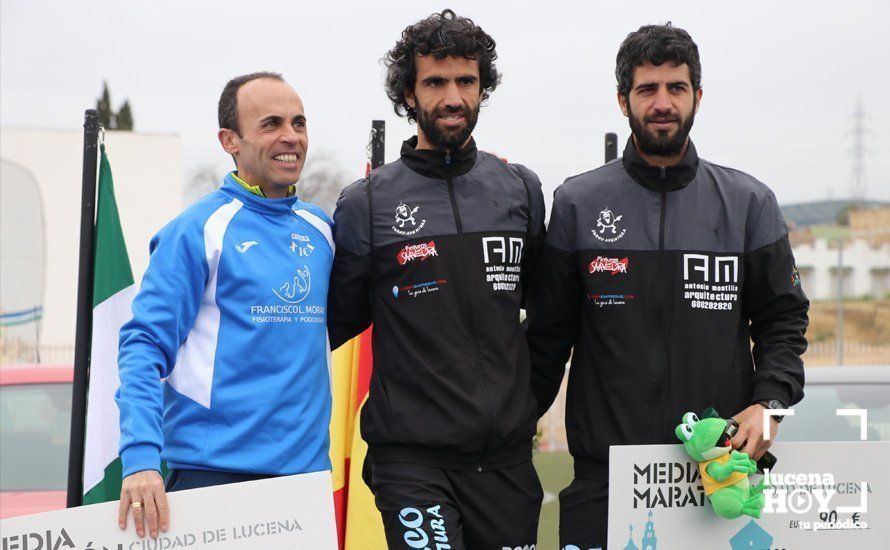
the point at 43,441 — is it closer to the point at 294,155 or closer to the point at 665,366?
the point at 294,155

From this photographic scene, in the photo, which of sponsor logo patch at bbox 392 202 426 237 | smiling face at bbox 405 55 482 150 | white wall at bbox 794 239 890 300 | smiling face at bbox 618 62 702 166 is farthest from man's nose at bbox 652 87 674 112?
white wall at bbox 794 239 890 300

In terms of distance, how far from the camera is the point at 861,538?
11.9 feet

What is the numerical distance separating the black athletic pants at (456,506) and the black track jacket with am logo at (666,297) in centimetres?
27

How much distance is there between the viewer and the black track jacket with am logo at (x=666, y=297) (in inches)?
138

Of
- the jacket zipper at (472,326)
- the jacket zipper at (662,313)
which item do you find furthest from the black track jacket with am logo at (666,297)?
the jacket zipper at (472,326)

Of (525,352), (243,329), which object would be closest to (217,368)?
(243,329)

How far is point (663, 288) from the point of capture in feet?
11.5

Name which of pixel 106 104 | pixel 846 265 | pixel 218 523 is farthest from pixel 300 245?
pixel 846 265

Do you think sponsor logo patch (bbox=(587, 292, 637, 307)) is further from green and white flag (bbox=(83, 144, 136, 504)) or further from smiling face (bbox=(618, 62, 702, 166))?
green and white flag (bbox=(83, 144, 136, 504))

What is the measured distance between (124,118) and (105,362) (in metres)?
36.5

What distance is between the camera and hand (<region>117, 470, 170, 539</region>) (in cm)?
299

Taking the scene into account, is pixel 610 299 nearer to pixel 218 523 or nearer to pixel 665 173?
pixel 665 173

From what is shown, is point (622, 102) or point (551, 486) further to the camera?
point (551, 486)

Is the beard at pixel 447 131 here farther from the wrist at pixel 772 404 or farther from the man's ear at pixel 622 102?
the wrist at pixel 772 404
